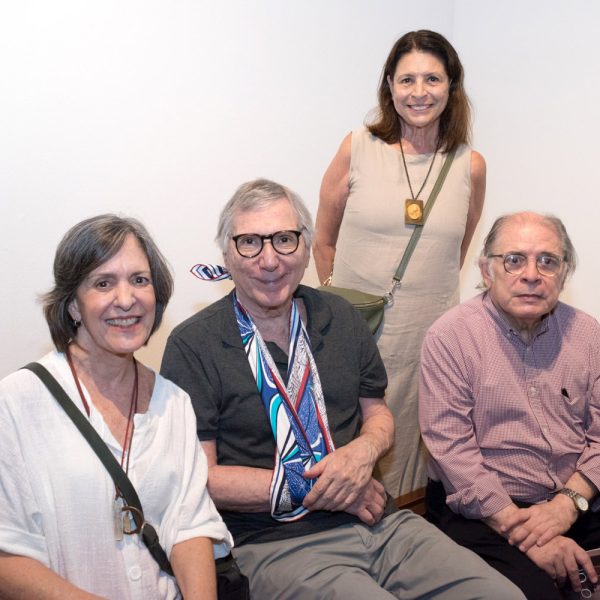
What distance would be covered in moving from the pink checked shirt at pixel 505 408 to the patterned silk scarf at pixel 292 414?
459 millimetres

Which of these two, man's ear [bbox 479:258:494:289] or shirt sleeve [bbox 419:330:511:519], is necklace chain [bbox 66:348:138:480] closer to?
shirt sleeve [bbox 419:330:511:519]

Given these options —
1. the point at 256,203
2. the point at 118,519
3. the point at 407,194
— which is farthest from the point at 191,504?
the point at 407,194

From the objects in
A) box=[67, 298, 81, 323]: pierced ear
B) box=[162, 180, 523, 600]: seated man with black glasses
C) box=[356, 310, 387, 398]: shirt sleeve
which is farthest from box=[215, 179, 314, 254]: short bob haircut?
box=[67, 298, 81, 323]: pierced ear

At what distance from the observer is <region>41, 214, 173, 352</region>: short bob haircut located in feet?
6.09

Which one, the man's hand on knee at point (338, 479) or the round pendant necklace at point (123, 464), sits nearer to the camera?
the round pendant necklace at point (123, 464)

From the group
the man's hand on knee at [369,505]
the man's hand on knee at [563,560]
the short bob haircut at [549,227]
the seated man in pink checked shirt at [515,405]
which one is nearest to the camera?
the man's hand on knee at [369,505]

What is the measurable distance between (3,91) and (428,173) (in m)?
1.59

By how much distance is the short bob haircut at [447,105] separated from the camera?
289 centimetres

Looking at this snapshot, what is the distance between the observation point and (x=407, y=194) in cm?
293

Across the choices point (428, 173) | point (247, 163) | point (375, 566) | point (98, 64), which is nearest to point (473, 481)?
point (375, 566)

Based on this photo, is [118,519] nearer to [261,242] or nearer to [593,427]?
[261,242]

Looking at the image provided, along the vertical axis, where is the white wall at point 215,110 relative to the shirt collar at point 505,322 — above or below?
above

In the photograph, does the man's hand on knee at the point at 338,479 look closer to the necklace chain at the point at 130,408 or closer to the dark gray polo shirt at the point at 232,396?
the dark gray polo shirt at the point at 232,396

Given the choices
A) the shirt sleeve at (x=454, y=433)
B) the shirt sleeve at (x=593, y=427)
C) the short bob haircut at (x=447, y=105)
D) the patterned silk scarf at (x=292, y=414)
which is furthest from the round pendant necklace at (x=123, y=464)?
the short bob haircut at (x=447, y=105)
